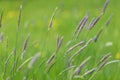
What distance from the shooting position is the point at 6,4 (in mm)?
14242

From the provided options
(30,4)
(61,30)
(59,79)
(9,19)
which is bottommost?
(30,4)

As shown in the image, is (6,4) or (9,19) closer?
(9,19)

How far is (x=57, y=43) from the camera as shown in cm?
215

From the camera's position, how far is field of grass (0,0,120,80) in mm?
2152

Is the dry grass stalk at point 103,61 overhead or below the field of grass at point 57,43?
overhead

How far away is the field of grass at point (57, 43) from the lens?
215cm

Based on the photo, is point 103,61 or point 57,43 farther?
point 57,43

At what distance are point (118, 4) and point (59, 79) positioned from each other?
9.52 metres

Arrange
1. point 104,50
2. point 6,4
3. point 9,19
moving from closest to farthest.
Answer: point 104,50 → point 9,19 → point 6,4

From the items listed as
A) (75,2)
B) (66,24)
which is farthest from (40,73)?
(75,2)

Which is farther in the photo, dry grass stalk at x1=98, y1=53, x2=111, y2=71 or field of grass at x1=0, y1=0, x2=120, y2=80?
field of grass at x1=0, y1=0, x2=120, y2=80

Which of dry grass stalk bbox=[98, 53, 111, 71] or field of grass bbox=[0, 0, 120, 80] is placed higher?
dry grass stalk bbox=[98, 53, 111, 71]

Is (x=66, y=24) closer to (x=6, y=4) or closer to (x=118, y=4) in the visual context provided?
(x=118, y=4)

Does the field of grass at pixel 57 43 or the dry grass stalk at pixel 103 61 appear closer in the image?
the dry grass stalk at pixel 103 61
